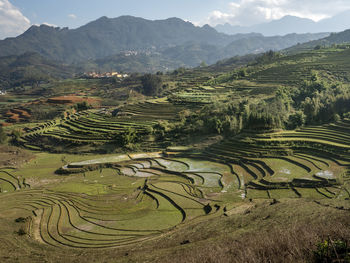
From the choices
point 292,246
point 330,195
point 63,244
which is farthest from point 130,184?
point 292,246

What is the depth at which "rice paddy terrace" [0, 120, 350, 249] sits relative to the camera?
75.8ft

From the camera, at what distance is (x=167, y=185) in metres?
31.1

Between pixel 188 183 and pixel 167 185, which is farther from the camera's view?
pixel 188 183

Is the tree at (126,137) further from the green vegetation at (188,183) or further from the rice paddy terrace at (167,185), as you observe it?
the rice paddy terrace at (167,185)

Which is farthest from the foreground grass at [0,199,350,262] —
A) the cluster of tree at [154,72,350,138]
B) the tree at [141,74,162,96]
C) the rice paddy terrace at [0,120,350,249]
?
the tree at [141,74,162,96]

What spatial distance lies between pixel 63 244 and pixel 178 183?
14.6 m

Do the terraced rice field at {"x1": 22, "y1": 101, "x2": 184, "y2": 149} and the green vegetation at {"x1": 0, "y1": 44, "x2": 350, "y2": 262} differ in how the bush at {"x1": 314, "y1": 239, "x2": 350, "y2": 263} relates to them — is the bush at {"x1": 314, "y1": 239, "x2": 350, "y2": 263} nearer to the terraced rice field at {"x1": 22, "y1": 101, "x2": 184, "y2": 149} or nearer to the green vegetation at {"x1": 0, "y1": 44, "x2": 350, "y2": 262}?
the green vegetation at {"x1": 0, "y1": 44, "x2": 350, "y2": 262}

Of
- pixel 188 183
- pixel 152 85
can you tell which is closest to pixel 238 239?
pixel 188 183

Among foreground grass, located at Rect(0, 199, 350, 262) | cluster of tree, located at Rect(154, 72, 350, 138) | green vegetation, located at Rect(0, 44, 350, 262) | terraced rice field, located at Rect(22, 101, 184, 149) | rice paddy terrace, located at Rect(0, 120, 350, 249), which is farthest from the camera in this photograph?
terraced rice field, located at Rect(22, 101, 184, 149)

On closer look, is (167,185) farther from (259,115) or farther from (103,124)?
(103,124)

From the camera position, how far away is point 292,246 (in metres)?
9.87

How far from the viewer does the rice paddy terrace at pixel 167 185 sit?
23094mm

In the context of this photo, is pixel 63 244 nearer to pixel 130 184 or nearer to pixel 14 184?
pixel 130 184

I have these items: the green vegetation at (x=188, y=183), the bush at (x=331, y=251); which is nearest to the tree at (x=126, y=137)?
the green vegetation at (x=188, y=183)
